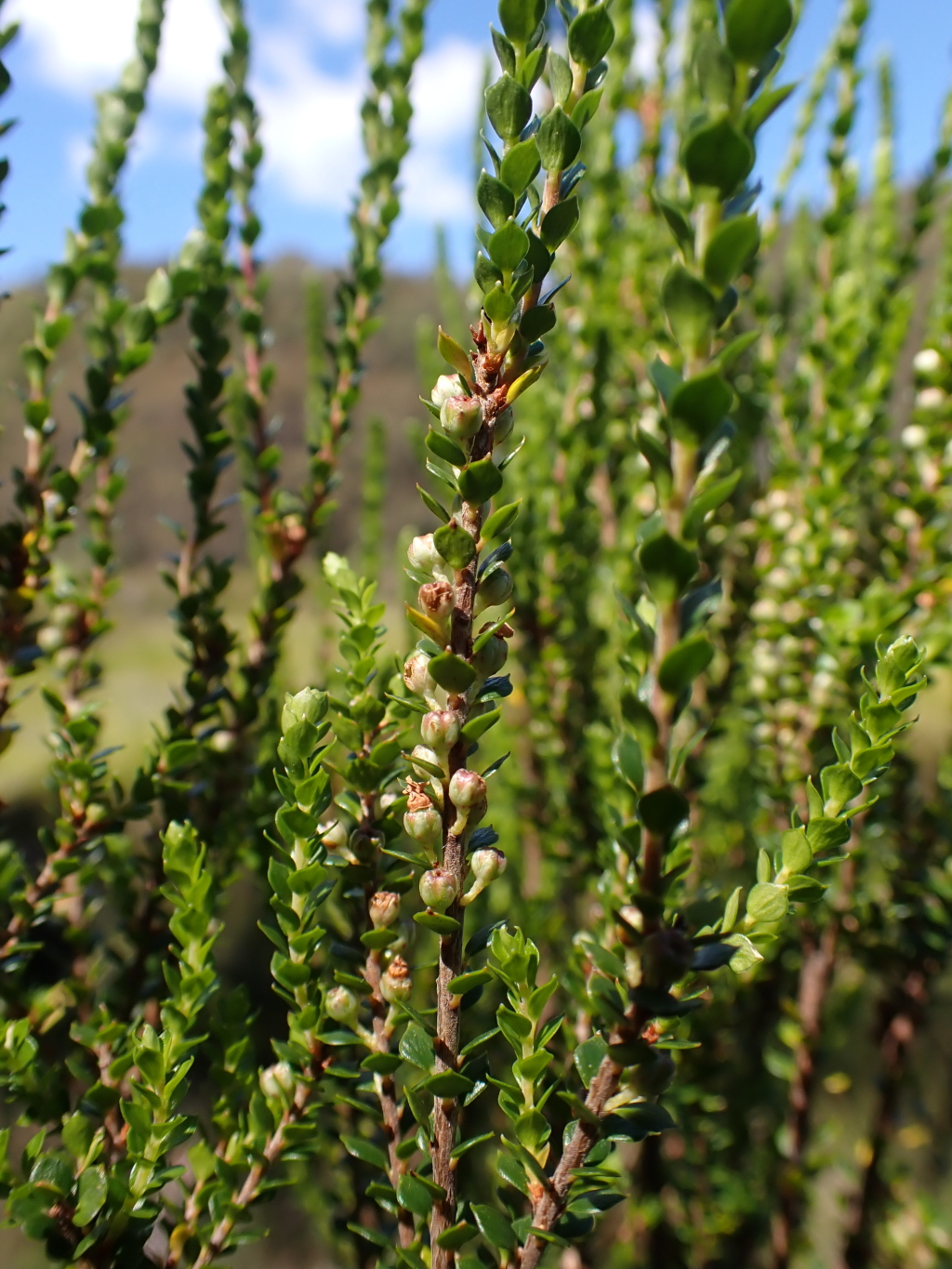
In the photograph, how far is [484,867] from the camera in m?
0.43

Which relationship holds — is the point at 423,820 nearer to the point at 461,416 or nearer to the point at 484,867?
the point at 484,867

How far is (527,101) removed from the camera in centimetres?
41

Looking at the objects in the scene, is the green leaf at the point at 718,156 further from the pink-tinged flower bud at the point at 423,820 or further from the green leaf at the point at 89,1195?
the green leaf at the point at 89,1195

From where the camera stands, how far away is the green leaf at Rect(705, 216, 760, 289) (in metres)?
0.29

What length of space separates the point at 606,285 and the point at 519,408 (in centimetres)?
33

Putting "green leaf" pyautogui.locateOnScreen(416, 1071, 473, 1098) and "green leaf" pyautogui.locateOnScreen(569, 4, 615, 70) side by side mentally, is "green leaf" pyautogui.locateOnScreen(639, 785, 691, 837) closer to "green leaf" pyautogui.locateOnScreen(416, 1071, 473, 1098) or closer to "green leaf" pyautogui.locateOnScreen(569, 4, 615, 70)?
"green leaf" pyautogui.locateOnScreen(416, 1071, 473, 1098)

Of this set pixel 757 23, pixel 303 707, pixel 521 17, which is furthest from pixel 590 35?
pixel 303 707

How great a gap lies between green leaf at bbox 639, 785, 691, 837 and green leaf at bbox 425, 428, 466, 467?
0.18 meters

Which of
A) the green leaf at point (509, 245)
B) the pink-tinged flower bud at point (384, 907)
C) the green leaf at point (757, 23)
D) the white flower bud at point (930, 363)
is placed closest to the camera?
the green leaf at point (757, 23)

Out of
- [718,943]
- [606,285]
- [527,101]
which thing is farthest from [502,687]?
[606,285]

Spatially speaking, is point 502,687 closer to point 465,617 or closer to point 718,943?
point 465,617

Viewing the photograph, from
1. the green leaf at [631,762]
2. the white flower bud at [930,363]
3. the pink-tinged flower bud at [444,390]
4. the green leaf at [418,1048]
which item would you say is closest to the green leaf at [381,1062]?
the green leaf at [418,1048]

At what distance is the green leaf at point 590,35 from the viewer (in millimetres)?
388

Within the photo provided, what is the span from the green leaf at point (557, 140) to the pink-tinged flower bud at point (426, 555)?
180 mm
